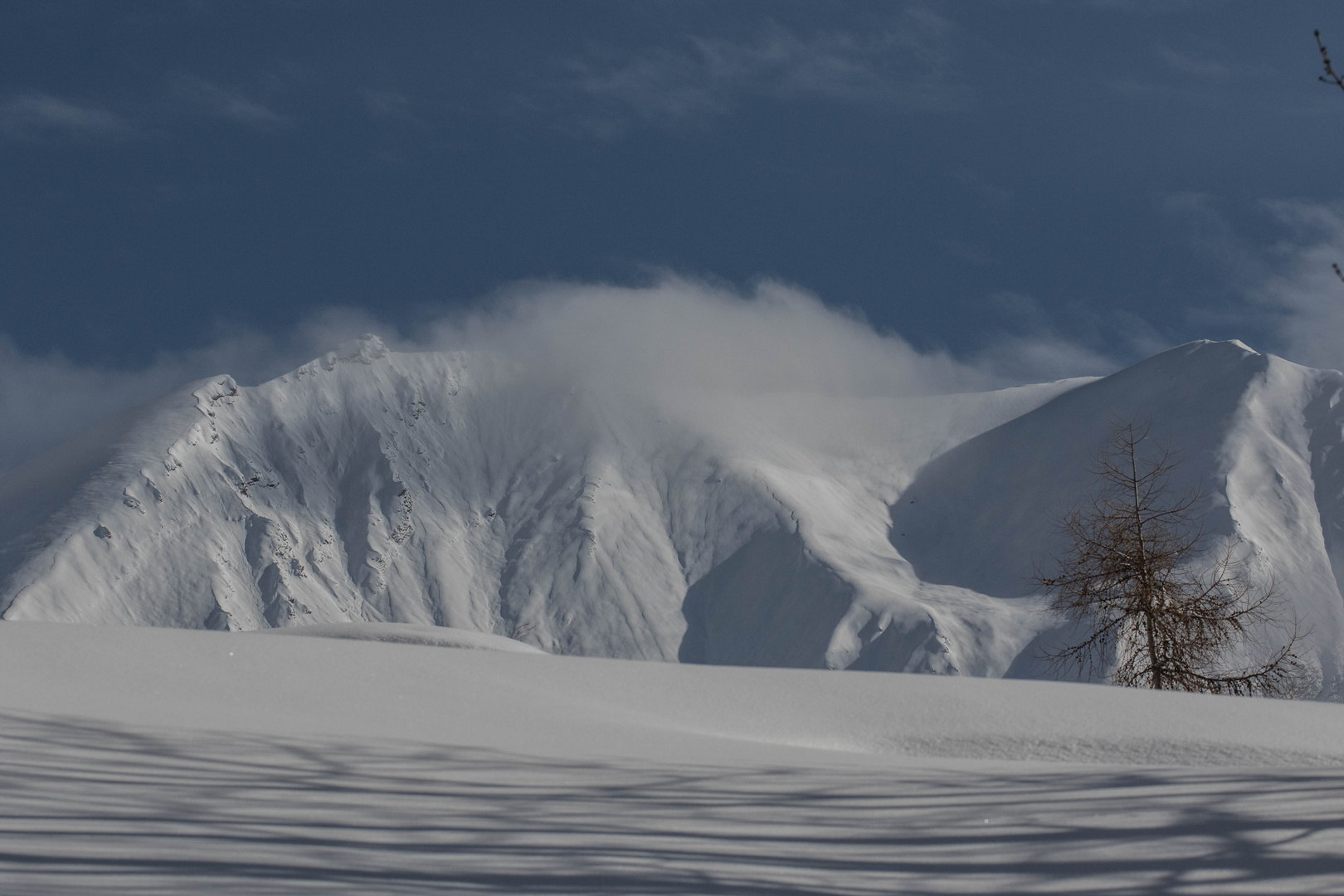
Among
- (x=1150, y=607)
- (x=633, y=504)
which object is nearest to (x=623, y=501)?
(x=633, y=504)

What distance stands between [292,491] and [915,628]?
80392 mm

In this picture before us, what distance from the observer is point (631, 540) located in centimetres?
14262

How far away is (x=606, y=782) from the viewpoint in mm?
4004

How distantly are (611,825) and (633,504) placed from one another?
14256 cm

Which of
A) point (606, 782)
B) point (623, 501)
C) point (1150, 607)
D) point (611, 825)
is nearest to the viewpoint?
point (611, 825)

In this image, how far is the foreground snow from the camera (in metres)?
2.90

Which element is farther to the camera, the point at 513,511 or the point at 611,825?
the point at 513,511

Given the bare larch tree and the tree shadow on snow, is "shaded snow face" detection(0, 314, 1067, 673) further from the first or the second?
the tree shadow on snow

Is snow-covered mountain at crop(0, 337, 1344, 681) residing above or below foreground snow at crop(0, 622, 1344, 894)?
below

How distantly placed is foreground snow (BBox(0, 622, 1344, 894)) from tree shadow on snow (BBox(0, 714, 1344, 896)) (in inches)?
0.5

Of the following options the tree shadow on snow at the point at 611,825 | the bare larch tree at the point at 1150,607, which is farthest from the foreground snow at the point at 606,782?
the bare larch tree at the point at 1150,607

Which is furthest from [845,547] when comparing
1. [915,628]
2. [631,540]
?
[631,540]

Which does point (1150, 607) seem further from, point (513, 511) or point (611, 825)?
point (513, 511)

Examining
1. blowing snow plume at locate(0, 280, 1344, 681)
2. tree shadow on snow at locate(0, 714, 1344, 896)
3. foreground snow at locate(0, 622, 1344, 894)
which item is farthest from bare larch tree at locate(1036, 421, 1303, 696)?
blowing snow plume at locate(0, 280, 1344, 681)
